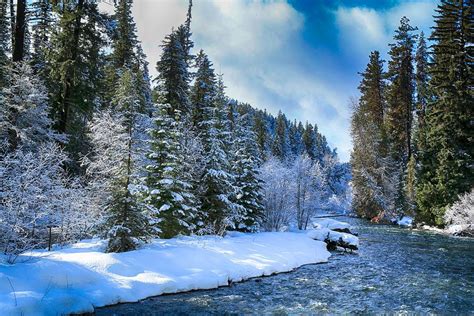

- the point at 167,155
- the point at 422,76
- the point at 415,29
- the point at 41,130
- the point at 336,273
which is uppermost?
the point at 415,29

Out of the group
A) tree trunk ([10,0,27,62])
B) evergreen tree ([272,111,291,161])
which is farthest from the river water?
evergreen tree ([272,111,291,161])

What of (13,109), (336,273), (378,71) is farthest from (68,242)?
(378,71)

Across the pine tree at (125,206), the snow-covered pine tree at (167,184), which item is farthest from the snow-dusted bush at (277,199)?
the pine tree at (125,206)

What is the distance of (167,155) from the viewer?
1675 cm

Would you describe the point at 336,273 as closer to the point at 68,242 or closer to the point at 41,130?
the point at 68,242

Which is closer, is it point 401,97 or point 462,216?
point 462,216

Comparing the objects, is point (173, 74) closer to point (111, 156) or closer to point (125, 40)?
point (125, 40)

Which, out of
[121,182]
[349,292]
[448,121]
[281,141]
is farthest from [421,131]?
[281,141]

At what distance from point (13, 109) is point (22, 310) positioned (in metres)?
12.5

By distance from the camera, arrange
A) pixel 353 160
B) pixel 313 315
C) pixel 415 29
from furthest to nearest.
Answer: pixel 353 160 < pixel 415 29 < pixel 313 315

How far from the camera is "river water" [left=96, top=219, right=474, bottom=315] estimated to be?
30.0 ft

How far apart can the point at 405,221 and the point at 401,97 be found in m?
15.7

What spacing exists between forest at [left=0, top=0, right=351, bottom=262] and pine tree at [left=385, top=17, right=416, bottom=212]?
19713mm

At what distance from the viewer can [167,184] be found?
16406mm
